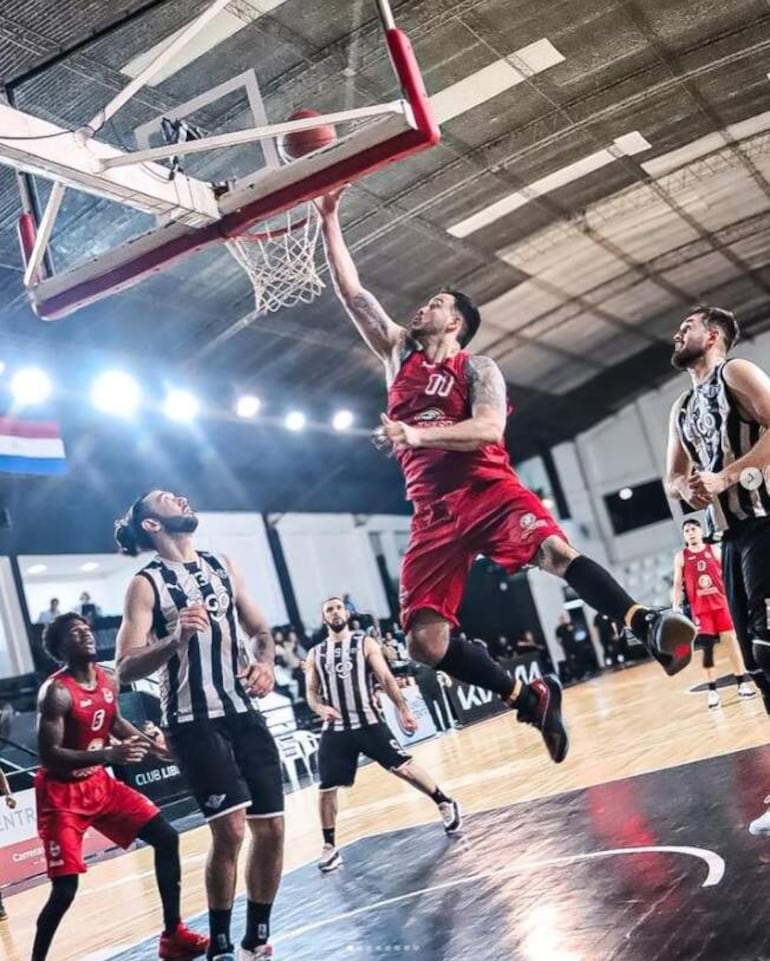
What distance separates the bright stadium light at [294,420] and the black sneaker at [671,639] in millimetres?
15774

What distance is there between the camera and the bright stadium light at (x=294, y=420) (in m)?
19.7

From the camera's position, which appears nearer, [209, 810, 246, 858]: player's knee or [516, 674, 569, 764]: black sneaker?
[516, 674, 569, 764]: black sneaker

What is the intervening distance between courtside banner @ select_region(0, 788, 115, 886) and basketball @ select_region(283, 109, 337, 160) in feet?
26.5

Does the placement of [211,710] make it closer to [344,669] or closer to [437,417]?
[437,417]

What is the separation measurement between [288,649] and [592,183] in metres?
8.96

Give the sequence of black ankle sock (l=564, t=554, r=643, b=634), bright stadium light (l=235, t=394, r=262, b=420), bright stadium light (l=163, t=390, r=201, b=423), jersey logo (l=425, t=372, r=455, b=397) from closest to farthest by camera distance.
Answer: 1. black ankle sock (l=564, t=554, r=643, b=634)
2. jersey logo (l=425, t=372, r=455, b=397)
3. bright stadium light (l=163, t=390, r=201, b=423)
4. bright stadium light (l=235, t=394, r=262, b=420)

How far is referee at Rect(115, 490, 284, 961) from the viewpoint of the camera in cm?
518

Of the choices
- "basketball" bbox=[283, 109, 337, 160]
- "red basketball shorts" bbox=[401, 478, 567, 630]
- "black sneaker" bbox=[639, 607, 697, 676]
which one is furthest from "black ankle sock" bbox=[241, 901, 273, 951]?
"basketball" bbox=[283, 109, 337, 160]

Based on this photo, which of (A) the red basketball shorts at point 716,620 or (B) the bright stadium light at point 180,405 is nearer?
(A) the red basketball shorts at point 716,620

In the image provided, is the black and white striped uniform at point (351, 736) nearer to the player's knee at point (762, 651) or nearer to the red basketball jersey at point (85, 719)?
the red basketball jersey at point (85, 719)

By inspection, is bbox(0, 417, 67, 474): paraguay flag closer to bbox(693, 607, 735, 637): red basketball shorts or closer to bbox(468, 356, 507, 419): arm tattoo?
bbox(693, 607, 735, 637): red basketball shorts

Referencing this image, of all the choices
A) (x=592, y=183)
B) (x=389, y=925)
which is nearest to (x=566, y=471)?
(x=592, y=183)

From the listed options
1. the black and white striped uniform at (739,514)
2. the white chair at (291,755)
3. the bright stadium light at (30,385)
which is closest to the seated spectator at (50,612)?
the bright stadium light at (30,385)

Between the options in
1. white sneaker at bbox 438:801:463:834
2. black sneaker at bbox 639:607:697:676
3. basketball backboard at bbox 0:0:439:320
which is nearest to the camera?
black sneaker at bbox 639:607:697:676
